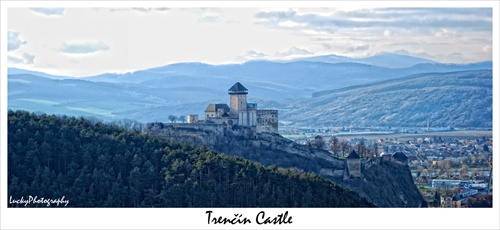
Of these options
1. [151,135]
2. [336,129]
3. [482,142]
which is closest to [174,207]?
[151,135]

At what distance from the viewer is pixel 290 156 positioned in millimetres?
30312

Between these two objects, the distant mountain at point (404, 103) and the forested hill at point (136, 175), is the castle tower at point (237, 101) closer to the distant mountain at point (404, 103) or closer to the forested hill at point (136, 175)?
the forested hill at point (136, 175)

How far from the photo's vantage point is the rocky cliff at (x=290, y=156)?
2919 centimetres

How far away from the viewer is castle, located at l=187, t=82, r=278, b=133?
3083 cm

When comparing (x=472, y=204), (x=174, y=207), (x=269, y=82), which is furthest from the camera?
(x=269, y=82)

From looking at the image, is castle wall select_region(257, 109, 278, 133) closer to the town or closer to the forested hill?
the town

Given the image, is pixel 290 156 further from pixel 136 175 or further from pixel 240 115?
pixel 136 175

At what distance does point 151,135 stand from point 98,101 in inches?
1068

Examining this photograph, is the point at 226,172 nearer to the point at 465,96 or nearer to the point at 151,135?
the point at 151,135

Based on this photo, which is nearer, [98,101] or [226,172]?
[226,172]

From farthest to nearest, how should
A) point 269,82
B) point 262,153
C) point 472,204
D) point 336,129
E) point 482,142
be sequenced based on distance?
point 269,82 → point 336,129 → point 482,142 → point 262,153 → point 472,204

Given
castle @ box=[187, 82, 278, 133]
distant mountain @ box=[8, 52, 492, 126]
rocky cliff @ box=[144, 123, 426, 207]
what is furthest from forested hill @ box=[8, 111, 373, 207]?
distant mountain @ box=[8, 52, 492, 126]

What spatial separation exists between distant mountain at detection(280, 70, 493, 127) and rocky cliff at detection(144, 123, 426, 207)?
20.4m

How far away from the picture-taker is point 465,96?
5281 cm
